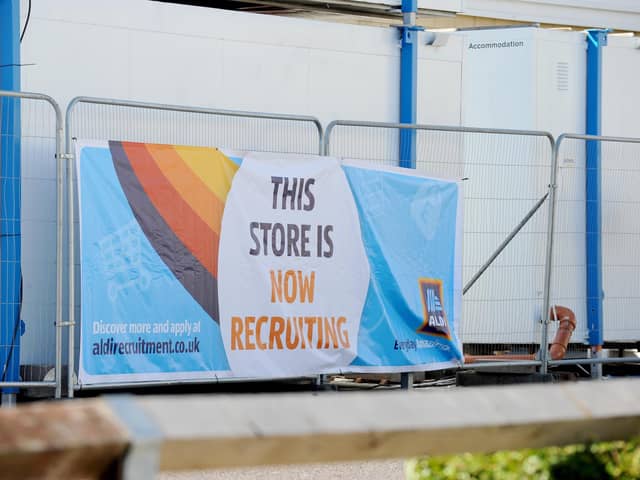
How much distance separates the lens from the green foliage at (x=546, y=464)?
155 inches

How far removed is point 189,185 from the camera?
360 inches

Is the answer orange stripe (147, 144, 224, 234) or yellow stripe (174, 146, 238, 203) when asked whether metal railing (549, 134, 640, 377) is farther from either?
Answer: orange stripe (147, 144, 224, 234)

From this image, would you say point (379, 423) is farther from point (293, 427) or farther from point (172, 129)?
point (172, 129)

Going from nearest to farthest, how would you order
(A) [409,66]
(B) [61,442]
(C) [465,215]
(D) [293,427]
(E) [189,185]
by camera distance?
(B) [61,442], (D) [293,427], (E) [189,185], (C) [465,215], (A) [409,66]

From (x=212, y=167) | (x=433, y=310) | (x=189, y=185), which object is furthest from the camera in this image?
(x=433, y=310)

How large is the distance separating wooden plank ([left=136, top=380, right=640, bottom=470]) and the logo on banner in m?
6.12

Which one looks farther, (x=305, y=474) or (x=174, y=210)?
(x=174, y=210)

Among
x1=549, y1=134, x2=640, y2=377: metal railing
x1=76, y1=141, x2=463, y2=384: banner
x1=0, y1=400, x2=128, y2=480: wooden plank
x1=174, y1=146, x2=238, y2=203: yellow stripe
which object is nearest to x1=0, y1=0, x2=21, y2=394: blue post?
x1=76, y1=141, x2=463, y2=384: banner

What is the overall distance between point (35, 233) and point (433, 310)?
3199mm

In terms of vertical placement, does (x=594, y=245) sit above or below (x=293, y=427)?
above

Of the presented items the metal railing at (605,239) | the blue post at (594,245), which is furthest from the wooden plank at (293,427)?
the blue post at (594,245)

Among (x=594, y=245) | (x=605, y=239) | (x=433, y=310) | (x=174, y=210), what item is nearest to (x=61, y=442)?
(x=174, y=210)

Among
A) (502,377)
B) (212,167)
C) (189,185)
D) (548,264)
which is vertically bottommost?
(502,377)

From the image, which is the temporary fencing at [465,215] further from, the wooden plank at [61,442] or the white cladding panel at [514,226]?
the wooden plank at [61,442]
